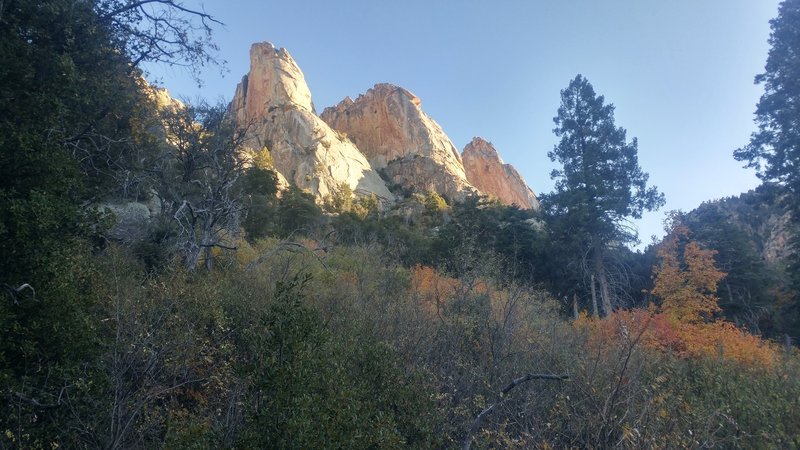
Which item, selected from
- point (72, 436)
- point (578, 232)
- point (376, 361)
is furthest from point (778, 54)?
point (72, 436)

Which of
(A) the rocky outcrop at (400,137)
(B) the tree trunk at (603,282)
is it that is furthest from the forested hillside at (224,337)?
(A) the rocky outcrop at (400,137)

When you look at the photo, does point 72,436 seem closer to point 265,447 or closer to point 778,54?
point 265,447

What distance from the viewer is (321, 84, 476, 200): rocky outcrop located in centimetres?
5478

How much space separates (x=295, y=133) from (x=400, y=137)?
16.3 metres

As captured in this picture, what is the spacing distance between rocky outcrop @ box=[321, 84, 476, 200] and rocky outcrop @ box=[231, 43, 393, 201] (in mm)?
4908

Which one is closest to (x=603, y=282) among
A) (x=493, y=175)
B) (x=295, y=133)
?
(x=295, y=133)

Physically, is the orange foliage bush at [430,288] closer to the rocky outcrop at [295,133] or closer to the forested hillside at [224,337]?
the forested hillside at [224,337]

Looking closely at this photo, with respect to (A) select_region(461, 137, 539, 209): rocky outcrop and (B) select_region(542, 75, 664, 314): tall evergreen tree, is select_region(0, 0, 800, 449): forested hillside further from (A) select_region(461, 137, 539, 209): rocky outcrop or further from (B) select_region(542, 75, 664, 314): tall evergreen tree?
(A) select_region(461, 137, 539, 209): rocky outcrop

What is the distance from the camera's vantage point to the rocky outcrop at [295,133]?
4488 cm

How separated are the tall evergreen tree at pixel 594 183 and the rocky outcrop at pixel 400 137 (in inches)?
1064

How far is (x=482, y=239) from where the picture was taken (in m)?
26.0

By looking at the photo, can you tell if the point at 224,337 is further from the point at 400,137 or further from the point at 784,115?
the point at 400,137

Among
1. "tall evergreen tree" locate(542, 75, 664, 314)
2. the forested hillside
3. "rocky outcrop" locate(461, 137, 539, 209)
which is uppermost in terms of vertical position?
"rocky outcrop" locate(461, 137, 539, 209)

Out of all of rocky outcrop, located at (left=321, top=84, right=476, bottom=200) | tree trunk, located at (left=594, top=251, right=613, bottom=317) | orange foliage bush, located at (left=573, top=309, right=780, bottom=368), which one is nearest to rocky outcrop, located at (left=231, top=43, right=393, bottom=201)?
rocky outcrop, located at (left=321, top=84, right=476, bottom=200)
